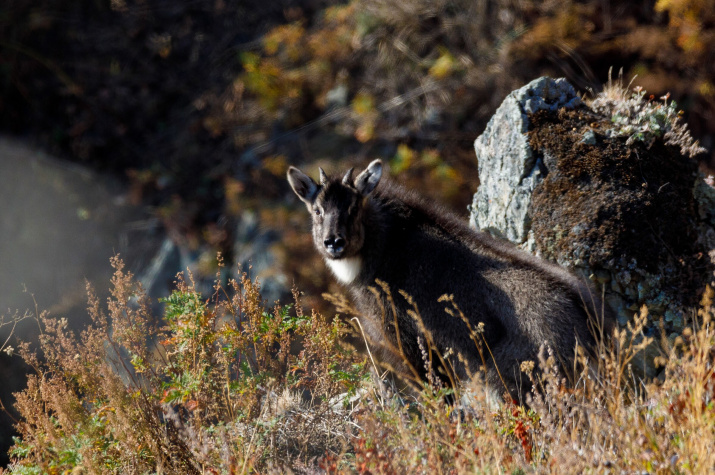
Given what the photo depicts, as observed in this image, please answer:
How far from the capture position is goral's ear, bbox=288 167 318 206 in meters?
6.24

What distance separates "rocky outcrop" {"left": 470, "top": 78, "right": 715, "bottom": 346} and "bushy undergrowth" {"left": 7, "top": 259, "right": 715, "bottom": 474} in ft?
1.89

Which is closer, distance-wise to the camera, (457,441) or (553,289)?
(457,441)

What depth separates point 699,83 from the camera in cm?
1105

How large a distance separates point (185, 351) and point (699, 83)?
408 inches

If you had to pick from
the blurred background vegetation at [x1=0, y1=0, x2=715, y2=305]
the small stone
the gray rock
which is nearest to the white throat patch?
the gray rock

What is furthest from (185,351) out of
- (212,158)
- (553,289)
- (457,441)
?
(212,158)

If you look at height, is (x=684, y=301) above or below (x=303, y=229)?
below

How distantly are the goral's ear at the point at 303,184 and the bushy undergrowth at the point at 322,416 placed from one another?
147 centimetres

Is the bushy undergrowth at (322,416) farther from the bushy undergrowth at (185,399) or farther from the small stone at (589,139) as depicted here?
the small stone at (589,139)

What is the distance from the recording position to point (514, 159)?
6.13 metres

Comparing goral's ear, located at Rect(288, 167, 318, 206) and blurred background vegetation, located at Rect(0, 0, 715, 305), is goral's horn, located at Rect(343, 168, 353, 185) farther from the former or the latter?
blurred background vegetation, located at Rect(0, 0, 715, 305)

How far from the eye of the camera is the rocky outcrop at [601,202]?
218 inches

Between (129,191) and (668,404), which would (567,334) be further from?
(129,191)

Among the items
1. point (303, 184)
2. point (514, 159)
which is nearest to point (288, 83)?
point (303, 184)
